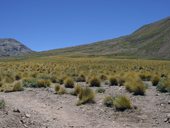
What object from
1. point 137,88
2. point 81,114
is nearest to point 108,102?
point 81,114

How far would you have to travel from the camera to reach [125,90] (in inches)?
878

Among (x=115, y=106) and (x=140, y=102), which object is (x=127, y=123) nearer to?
(x=115, y=106)

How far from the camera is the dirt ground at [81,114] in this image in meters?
13.4

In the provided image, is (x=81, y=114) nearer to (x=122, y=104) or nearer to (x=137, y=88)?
(x=122, y=104)

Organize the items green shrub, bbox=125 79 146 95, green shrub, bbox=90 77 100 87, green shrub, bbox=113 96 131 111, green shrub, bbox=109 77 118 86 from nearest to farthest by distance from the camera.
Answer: green shrub, bbox=113 96 131 111 → green shrub, bbox=125 79 146 95 → green shrub, bbox=90 77 100 87 → green shrub, bbox=109 77 118 86

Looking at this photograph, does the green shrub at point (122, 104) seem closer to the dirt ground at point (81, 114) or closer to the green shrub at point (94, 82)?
the dirt ground at point (81, 114)

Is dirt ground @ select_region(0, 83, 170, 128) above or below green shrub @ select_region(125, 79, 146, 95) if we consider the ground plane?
below

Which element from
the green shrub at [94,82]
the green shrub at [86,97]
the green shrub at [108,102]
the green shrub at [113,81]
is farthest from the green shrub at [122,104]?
the green shrub at [113,81]

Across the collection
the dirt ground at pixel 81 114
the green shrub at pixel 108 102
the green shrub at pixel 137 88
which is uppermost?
the green shrub at pixel 137 88

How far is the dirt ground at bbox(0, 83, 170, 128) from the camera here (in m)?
13.4

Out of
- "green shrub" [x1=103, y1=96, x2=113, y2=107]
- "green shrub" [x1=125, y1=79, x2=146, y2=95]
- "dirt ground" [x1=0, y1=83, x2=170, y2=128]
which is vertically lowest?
"dirt ground" [x1=0, y1=83, x2=170, y2=128]

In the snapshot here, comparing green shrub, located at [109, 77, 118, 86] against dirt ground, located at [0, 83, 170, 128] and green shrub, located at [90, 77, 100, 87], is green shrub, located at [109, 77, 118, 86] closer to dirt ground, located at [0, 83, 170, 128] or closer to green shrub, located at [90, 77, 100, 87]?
green shrub, located at [90, 77, 100, 87]

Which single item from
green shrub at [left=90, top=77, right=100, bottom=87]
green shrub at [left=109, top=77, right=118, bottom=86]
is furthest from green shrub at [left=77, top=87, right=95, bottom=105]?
green shrub at [left=109, top=77, right=118, bottom=86]

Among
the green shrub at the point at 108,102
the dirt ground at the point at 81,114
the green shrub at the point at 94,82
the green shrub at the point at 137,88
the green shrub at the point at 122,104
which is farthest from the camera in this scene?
the green shrub at the point at 94,82
